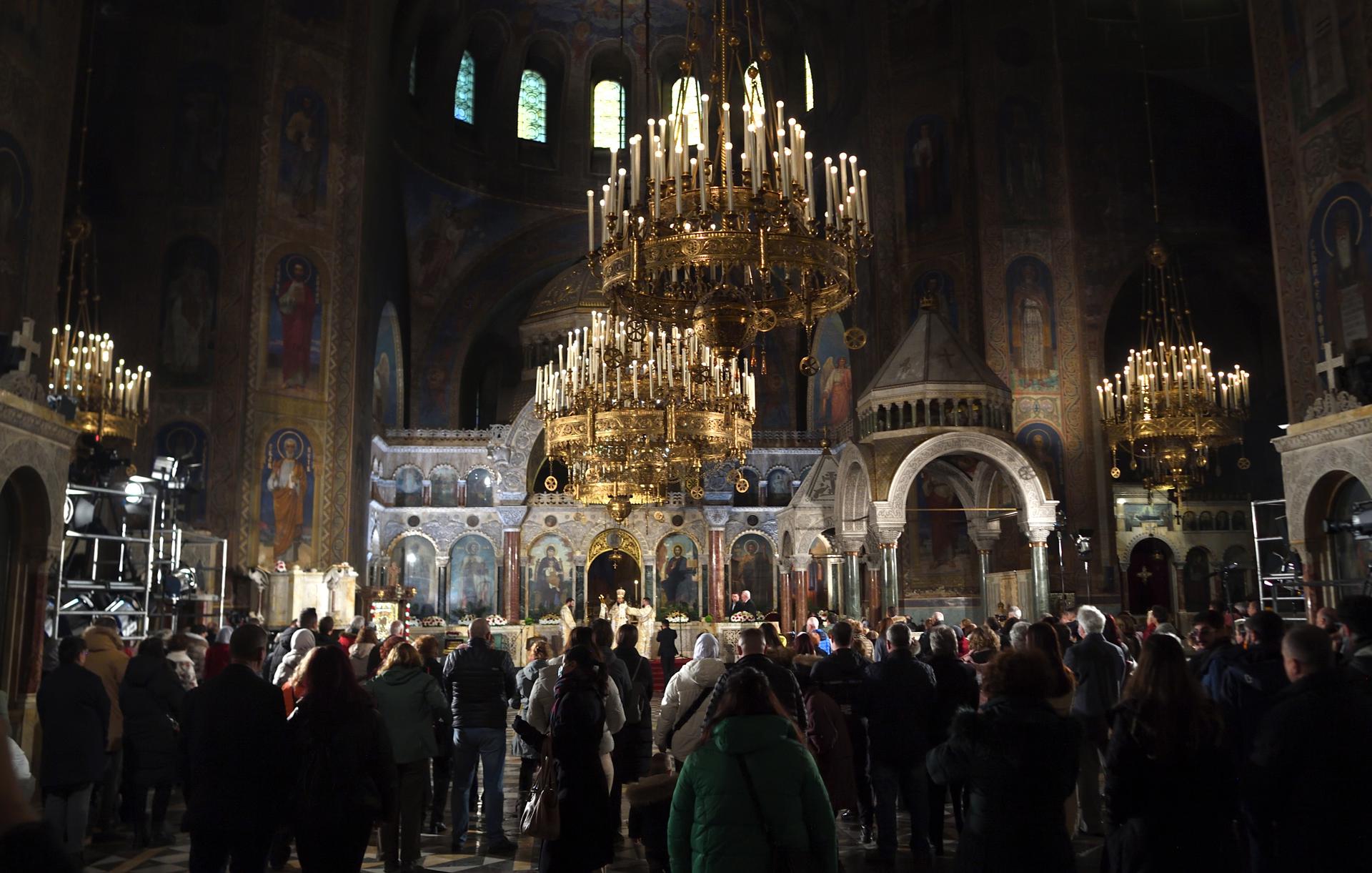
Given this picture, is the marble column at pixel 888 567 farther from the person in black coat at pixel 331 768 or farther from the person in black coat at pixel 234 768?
the person in black coat at pixel 234 768

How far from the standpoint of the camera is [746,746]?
9.95 ft

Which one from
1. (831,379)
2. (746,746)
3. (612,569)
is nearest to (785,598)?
(612,569)

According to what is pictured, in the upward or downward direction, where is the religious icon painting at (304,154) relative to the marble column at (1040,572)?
upward

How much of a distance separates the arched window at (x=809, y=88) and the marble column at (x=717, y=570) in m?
10.4

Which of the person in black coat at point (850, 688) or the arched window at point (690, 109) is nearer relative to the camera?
the person in black coat at point (850, 688)

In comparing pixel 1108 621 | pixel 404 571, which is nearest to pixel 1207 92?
pixel 1108 621

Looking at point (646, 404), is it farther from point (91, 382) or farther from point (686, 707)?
point (686, 707)

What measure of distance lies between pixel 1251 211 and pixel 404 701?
65.6ft

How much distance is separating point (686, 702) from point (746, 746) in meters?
2.39

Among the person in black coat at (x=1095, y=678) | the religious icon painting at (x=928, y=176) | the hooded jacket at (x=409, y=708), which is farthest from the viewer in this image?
the religious icon painting at (x=928, y=176)

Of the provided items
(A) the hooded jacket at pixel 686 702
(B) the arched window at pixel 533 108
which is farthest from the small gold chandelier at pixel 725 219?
(B) the arched window at pixel 533 108

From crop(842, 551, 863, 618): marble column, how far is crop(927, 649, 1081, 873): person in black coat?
12361 mm

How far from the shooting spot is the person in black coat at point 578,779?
5.04 m

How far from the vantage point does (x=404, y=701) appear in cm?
592
